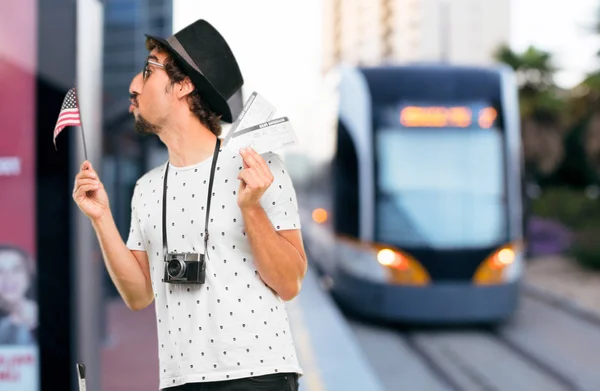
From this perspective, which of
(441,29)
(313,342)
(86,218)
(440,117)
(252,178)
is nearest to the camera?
(252,178)

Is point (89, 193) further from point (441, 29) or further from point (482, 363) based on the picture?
point (441, 29)

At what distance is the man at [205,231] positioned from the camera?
1.90 m

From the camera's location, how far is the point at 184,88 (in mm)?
1931

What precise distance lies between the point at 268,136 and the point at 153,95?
0.31 m

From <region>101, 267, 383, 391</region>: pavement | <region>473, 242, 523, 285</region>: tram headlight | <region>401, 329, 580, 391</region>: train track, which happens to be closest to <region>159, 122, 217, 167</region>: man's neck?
<region>101, 267, 383, 391</region>: pavement

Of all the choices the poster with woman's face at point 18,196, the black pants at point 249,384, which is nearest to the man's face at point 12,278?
the poster with woman's face at point 18,196

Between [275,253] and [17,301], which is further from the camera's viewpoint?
[17,301]

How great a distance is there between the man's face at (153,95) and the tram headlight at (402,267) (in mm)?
7780

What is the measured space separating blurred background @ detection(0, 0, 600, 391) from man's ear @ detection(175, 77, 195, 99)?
52cm

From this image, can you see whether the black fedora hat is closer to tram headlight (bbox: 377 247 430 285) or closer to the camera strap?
the camera strap

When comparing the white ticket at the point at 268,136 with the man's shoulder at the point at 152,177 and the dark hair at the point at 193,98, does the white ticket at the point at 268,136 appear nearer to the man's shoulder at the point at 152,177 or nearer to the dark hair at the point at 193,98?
the dark hair at the point at 193,98

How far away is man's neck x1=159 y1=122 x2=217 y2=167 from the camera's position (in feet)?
6.40

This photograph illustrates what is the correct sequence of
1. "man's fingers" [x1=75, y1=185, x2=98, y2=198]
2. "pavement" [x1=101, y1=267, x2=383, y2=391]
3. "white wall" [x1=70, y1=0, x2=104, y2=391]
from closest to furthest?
"man's fingers" [x1=75, y1=185, x2=98, y2=198]
"white wall" [x1=70, y1=0, x2=104, y2=391]
"pavement" [x1=101, y1=267, x2=383, y2=391]

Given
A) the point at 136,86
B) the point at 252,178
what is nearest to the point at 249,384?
the point at 252,178
